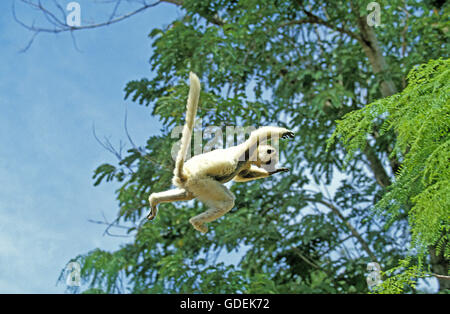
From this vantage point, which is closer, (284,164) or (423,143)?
(423,143)

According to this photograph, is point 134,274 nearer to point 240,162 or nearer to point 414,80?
point 414,80

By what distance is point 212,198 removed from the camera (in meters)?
1.59

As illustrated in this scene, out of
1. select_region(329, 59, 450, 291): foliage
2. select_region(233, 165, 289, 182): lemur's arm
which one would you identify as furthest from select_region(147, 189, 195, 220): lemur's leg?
select_region(329, 59, 450, 291): foliage

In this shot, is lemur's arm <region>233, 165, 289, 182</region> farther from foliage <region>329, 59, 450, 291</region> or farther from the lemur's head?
foliage <region>329, 59, 450, 291</region>

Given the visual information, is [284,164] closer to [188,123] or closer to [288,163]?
[288,163]

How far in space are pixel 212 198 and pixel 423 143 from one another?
1816 mm

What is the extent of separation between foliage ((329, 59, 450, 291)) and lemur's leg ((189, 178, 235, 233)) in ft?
4.65

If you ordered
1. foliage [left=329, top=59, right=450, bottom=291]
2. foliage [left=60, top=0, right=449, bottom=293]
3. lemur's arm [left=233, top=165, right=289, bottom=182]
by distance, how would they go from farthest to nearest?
foliage [left=60, top=0, right=449, bottom=293]
foliage [left=329, top=59, right=450, bottom=291]
lemur's arm [left=233, top=165, right=289, bottom=182]

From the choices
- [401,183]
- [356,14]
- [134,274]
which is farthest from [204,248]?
[401,183]

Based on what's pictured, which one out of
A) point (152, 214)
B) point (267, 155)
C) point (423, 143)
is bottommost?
point (152, 214)

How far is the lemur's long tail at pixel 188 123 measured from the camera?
1.41m

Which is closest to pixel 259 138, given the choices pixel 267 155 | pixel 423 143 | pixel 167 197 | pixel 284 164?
pixel 267 155

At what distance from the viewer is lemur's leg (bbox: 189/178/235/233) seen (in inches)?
62.2
